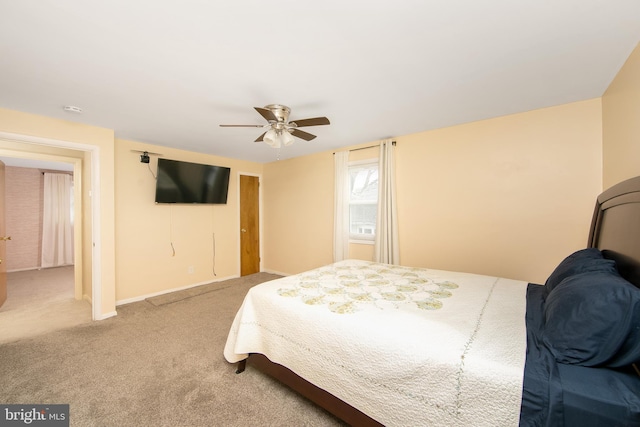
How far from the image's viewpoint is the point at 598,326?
3.34ft

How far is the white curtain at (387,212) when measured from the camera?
139 inches

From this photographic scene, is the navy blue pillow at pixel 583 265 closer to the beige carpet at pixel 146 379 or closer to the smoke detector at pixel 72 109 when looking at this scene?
the beige carpet at pixel 146 379

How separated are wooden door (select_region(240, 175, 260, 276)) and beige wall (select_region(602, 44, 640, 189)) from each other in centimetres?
508

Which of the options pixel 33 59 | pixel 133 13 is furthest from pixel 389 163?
pixel 33 59

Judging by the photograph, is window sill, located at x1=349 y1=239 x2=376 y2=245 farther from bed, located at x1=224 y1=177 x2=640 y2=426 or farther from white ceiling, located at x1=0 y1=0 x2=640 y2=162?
white ceiling, located at x1=0 y1=0 x2=640 y2=162

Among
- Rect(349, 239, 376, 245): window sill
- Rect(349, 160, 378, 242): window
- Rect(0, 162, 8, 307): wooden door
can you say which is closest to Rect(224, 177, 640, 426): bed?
Rect(349, 239, 376, 245): window sill

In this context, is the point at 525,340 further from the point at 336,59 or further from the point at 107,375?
the point at 107,375

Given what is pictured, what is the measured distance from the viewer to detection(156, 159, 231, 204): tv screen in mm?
3893

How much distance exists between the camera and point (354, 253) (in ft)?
13.3

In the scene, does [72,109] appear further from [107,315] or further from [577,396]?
[577,396]

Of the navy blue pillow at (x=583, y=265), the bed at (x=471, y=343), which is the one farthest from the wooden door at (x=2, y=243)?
the navy blue pillow at (x=583, y=265)

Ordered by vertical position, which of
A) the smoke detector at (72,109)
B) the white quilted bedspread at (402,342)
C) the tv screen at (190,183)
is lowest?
the white quilted bedspread at (402,342)

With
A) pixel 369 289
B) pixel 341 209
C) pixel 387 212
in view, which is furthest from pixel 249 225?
pixel 369 289

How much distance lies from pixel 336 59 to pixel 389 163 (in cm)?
202
